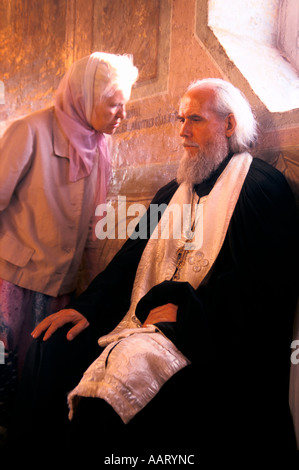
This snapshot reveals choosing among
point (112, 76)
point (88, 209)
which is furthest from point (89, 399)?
point (112, 76)

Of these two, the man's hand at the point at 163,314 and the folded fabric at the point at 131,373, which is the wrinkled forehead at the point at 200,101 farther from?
the folded fabric at the point at 131,373

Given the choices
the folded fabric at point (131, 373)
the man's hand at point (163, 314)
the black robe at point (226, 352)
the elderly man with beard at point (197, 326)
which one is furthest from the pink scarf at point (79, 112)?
the folded fabric at point (131, 373)

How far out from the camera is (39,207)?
8.91 feet

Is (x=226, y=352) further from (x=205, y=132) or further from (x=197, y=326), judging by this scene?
(x=205, y=132)

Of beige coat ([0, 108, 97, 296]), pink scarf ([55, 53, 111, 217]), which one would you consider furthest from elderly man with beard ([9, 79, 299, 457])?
pink scarf ([55, 53, 111, 217])

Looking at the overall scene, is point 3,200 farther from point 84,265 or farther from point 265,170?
point 265,170

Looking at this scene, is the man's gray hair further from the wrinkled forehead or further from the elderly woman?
the elderly woman

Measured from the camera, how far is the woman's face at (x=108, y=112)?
106 inches

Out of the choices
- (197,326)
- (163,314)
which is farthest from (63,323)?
(197,326)

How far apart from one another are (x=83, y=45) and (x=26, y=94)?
93 centimetres

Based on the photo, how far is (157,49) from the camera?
3.09 m

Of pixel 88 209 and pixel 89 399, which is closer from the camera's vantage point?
pixel 89 399

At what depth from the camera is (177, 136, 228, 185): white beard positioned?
2297 mm

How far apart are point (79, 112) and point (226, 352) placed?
1688 mm
